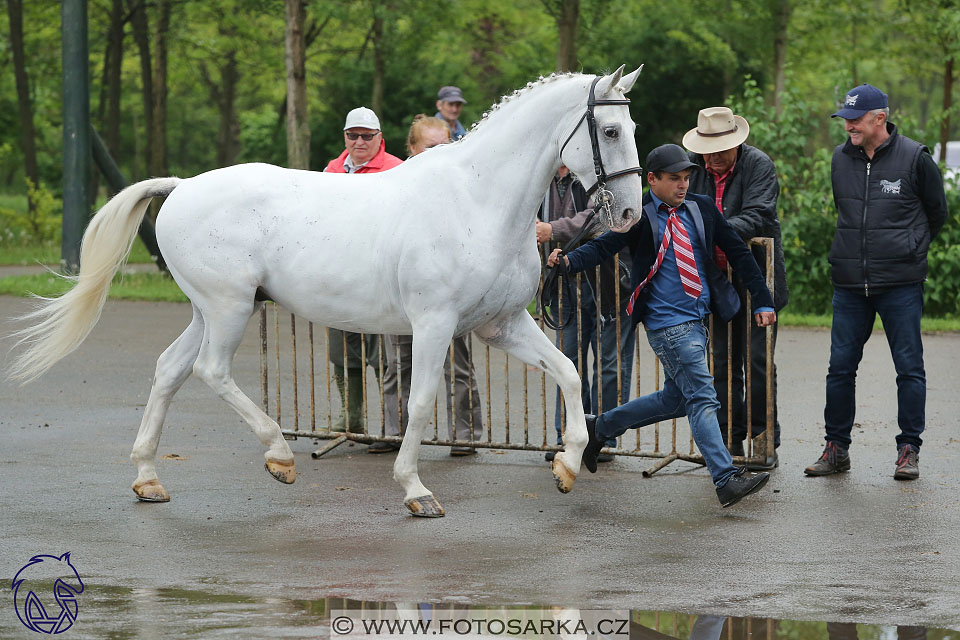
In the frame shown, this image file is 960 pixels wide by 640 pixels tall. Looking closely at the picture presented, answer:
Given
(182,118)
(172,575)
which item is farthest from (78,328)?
(182,118)

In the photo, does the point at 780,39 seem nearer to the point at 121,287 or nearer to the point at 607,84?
the point at 121,287

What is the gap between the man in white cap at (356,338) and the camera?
8.90 metres

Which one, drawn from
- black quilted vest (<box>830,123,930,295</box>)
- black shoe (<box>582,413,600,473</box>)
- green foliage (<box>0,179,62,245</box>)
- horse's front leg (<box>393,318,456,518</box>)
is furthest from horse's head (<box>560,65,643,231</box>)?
green foliage (<box>0,179,62,245</box>)

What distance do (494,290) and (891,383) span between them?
19.5ft

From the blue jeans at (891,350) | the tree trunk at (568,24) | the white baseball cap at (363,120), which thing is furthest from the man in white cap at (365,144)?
the tree trunk at (568,24)

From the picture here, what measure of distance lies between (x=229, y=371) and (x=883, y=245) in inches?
155

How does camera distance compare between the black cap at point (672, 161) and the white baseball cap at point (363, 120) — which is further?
the white baseball cap at point (363, 120)

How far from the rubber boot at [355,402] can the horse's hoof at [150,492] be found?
2.14 m

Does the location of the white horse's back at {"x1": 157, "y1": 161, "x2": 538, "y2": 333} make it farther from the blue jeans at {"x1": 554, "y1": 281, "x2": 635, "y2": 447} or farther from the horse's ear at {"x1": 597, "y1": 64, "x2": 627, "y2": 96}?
the blue jeans at {"x1": 554, "y1": 281, "x2": 635, "y2": 447}

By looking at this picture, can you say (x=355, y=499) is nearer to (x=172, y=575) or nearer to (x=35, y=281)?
(x=172, y=575)

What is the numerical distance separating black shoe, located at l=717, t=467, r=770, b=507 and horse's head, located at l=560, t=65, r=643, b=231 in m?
1.49

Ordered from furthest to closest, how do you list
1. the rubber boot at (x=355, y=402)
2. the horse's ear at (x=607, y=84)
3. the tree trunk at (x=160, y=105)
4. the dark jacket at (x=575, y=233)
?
the tree trunk at (x=160, y=105)
the rubber boot at (x=355, y=402)
the dark jacket at (x=575, y=233)
the horse's ear at (x=607, y=84)

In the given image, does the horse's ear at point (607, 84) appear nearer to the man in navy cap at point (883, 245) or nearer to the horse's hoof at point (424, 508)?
the man in navy cap at point (883, 245)

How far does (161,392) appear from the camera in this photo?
7484mm
